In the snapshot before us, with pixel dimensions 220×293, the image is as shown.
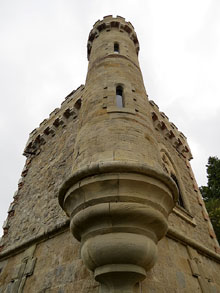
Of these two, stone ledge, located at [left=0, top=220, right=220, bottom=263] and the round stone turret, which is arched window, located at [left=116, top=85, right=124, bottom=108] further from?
stone ledge, located at [left=0, top=220, right=220, bottom=263]

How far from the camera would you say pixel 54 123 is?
892 cm

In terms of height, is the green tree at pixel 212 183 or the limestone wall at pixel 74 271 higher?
the green tree at pixel 212 183

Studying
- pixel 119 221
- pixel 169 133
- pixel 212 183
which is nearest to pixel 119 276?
pixel 119 221

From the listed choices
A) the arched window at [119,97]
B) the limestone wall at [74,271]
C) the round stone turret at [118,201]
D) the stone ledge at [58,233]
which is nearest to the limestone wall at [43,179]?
the stone ledge at [58,233]

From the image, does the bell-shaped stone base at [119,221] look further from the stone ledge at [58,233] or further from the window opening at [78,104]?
the window opening at [78,104]

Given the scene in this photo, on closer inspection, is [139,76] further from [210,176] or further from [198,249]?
[210,176]

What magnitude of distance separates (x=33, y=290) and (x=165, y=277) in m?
2.65

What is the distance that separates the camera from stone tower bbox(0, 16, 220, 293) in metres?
2.95

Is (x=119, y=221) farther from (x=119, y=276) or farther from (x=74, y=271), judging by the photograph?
(x=74, y=271)

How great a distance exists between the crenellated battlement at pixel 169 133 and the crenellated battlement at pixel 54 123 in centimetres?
297

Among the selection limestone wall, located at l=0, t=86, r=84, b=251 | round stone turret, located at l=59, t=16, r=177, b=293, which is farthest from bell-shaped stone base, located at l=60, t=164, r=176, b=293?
limestone wall, located at l=0, t=86, r=84, b=251

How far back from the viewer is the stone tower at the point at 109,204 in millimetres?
2947

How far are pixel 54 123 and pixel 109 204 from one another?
6.55 meters

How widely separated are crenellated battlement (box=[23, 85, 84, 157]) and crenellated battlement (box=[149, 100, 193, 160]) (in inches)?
117
